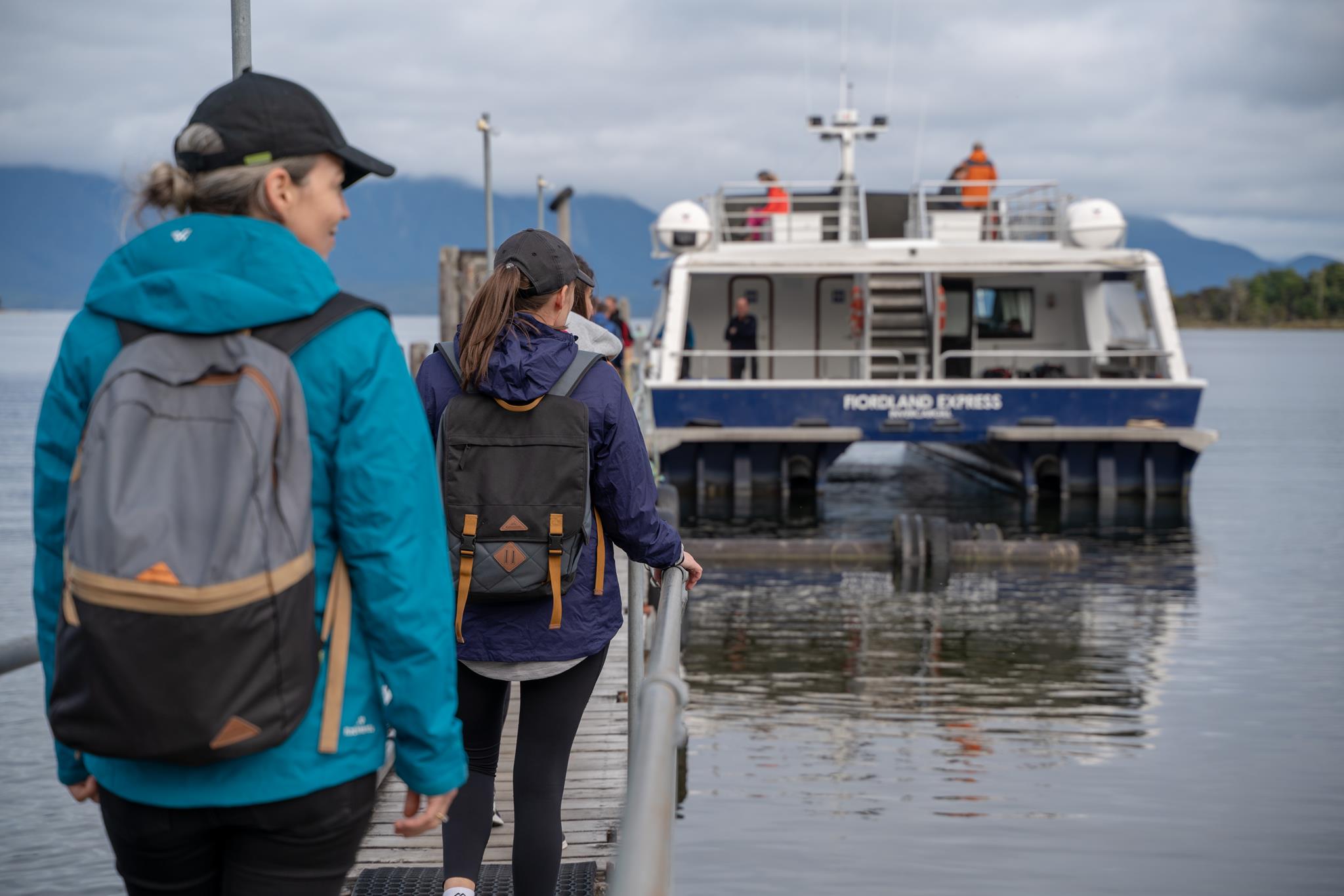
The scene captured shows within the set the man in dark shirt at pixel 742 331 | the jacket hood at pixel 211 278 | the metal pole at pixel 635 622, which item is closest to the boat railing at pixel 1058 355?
the man in dark shirt at pixel 742 331

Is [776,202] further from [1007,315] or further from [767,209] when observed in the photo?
[1007,315]

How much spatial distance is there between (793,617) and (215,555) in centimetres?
1010

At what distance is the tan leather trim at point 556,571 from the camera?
120 inches

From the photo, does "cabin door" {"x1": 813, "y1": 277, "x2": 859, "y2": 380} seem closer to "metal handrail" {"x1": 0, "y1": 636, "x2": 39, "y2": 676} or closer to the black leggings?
the black leggings

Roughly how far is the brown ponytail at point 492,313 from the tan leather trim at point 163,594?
130cm

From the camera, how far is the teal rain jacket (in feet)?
6.31

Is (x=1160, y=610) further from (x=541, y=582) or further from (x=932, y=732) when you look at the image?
(x=541, y=582)

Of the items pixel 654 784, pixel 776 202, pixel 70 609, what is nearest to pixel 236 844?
pixel 70 609

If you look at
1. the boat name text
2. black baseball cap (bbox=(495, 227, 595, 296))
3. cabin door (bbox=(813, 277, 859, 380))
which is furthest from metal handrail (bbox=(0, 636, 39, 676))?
cabin door (bbox=(813, 277, 859, 380))

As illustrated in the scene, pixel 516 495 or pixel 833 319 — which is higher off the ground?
pixel 833 319

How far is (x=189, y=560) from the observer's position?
1.80m

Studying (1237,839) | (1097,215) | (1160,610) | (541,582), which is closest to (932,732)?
(1237,839)

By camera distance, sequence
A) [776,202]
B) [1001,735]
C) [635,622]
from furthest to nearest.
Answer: [776,202] → [1001,735] → [635,622]

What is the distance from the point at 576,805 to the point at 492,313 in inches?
87.8
